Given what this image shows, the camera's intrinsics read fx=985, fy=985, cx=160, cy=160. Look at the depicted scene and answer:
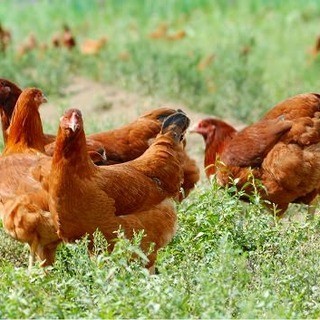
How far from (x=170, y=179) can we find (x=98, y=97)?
5.34 metres

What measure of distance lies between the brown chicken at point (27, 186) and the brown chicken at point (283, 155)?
1550mm

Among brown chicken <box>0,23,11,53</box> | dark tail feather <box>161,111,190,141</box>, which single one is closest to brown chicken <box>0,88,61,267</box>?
dark tail feather <box>161,111,190,141</box>

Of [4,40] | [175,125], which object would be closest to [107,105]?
[4,40]

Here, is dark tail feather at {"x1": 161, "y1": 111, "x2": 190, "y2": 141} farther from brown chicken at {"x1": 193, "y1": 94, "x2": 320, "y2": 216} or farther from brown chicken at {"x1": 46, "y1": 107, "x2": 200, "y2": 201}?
brown chicken at {"x1": 193, "y1": 94, "x2": 320, "y2": 216}

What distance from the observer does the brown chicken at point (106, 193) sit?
5648 millimetres

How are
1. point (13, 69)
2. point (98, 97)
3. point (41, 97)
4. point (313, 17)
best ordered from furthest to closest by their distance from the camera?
1. point (313, 17)
2. point (13, 69)
3. point (98, 97)
4. point (41, 97)

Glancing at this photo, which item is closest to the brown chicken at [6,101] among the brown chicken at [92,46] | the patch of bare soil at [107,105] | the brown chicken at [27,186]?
the brown chicken at [27,186]

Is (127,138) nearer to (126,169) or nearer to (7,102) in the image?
(7,102)

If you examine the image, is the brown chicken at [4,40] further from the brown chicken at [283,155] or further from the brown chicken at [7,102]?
the brown chicken at [283,155]

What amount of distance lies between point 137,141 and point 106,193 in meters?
1.71

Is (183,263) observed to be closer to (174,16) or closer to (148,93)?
(148,93)

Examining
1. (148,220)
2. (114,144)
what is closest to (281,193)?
(114,144)

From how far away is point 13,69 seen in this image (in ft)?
40.3

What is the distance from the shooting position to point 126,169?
240 inches
